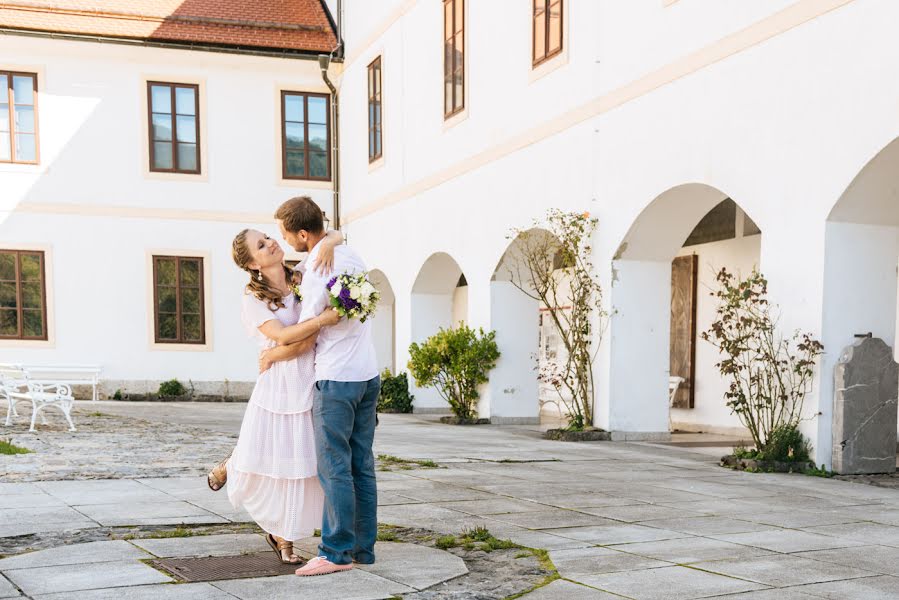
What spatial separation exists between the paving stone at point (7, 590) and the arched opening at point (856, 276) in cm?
563

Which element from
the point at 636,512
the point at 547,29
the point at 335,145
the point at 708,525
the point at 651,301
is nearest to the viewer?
the point at 708,525

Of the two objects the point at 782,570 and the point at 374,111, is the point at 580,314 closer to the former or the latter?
the point at 782,570

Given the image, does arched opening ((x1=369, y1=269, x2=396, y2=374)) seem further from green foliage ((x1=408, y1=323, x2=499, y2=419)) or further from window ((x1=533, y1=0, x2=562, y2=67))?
window ((x1=533, y1=0, x2=562, y2=67))

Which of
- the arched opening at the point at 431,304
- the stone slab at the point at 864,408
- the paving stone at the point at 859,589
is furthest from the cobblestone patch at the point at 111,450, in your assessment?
the stone slab at the point at 864,408

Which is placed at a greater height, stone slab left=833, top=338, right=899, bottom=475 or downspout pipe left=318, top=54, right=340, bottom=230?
downspout pipe left=318, top=54, right=340, bottom=230

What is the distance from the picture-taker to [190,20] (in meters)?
18.1

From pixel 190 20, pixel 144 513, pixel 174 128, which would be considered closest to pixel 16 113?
pixel 174 128

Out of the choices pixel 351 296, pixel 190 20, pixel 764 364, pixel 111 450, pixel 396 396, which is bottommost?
pixel 396 396

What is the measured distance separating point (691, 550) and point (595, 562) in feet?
1.83

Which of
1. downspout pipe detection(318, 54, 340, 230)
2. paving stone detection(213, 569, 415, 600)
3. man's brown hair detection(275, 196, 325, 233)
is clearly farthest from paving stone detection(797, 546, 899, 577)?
downspout pipe detection(318, 54, 340, 230)

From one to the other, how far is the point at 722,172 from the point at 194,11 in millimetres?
13359

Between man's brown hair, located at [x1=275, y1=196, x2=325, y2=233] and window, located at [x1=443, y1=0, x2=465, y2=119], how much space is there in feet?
30.6

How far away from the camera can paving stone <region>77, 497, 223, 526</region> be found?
4.93m

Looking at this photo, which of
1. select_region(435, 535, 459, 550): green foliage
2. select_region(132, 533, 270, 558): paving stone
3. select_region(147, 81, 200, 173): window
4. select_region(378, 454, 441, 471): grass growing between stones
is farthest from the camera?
select_region(147, 81, 200, 173): window
